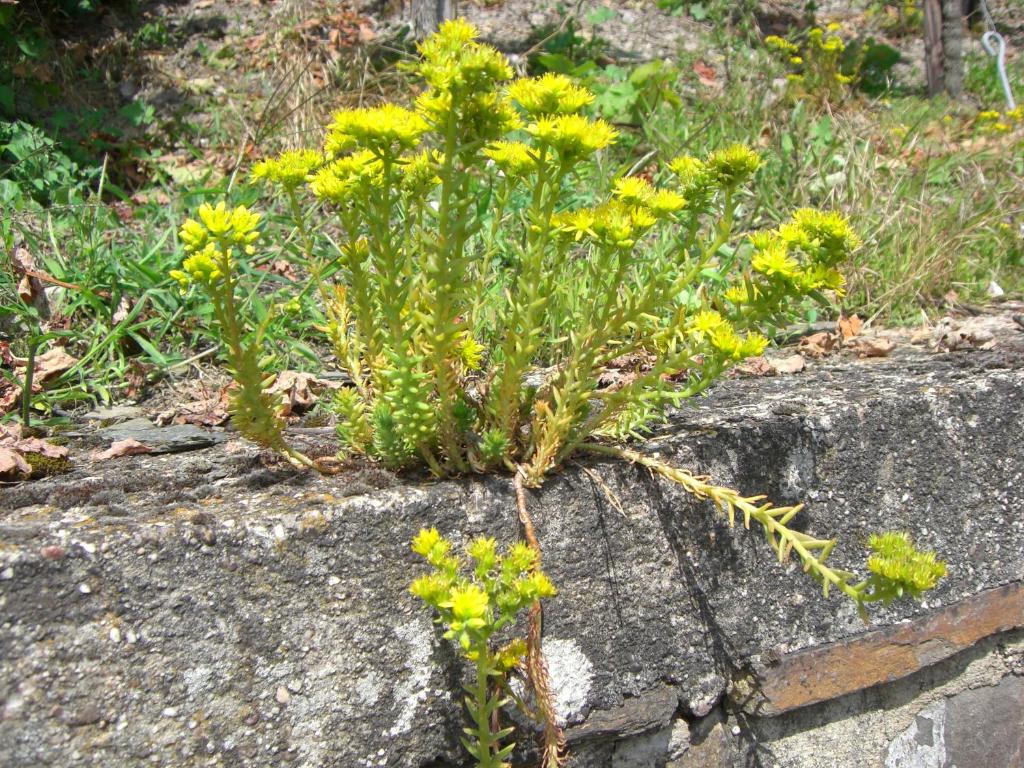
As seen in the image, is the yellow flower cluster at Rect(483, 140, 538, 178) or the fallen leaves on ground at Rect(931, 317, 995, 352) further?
the fallen leaves on ground at Rect(931, 317, 995, 352)

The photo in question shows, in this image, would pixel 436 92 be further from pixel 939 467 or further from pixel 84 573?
pixel 939 467

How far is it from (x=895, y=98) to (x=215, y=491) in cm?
582

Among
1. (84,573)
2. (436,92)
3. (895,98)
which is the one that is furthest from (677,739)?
(895,98)

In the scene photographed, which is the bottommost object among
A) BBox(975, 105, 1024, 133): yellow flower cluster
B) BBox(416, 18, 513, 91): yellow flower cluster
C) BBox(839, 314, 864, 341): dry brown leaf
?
BBox(839, 314, 864, 341): dry brown leaf

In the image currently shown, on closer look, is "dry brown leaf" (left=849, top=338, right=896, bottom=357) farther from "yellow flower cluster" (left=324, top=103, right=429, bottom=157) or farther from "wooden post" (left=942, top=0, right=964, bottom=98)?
"wooden post" (left=942, top=0, right=964, bottom=98)

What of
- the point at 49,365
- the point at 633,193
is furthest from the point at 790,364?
the point at 49,365

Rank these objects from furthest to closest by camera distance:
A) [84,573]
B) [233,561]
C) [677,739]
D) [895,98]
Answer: [895,98]
[677,739]
[233,561]
[84,573]

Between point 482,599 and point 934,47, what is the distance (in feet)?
20.5

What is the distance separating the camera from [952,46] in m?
6.00

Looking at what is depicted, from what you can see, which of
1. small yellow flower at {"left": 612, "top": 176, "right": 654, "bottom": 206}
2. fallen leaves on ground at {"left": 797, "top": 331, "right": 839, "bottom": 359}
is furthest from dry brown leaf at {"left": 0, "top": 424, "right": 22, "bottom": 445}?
fallen leaves on ground at {"left": 797, "top": 331, "right": 839, "bottom": 359}

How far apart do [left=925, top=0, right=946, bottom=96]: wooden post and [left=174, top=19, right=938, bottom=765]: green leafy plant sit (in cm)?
538

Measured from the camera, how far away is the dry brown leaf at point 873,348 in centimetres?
277

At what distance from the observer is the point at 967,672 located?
2.29 metres

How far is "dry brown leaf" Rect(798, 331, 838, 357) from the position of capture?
2811 mm
